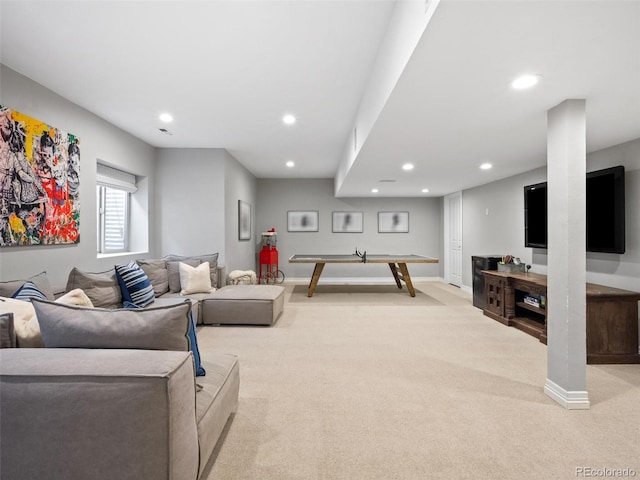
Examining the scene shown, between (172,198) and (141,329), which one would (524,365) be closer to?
(141,329)

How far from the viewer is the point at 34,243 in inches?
121

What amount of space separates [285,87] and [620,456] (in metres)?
3.46

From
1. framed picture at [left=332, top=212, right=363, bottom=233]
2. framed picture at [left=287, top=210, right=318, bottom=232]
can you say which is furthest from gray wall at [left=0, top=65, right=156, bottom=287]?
framed picture at [left=332, top=212, right=363, bottom=233]

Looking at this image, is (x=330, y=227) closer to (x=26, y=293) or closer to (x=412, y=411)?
(x=412, y=411)

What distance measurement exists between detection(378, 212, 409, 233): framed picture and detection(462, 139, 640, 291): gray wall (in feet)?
5.36

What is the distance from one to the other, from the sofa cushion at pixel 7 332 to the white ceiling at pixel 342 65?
1.82m

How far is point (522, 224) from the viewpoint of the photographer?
5.18 meters

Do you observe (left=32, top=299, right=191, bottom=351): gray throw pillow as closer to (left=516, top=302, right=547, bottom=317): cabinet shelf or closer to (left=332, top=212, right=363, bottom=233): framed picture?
(left=516, top=302, right=547, bottom=317): cabinet shelf

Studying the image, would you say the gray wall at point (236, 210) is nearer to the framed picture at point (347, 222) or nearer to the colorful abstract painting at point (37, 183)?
the framed picture at point (347, 222)

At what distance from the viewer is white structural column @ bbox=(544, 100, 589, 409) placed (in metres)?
2.31

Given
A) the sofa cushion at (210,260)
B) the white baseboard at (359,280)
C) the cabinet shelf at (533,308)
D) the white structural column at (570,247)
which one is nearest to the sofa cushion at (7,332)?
the white structural column at (570,247)

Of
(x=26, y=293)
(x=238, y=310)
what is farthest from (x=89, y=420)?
(x=238, y=310)

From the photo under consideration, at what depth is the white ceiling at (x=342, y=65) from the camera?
158 centimetres

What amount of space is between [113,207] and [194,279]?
1565 millimetres
